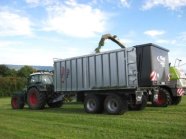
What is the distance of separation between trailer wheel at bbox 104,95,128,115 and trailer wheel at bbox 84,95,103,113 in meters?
0.51

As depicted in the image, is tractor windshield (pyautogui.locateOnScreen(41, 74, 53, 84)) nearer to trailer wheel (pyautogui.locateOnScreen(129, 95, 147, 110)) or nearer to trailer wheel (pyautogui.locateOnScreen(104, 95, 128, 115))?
trailer wheel (pyautogui.locateOnScreen(129, 95, 147, 110))

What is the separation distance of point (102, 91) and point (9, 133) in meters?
6.21

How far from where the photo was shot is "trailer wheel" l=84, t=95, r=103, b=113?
54.6ft

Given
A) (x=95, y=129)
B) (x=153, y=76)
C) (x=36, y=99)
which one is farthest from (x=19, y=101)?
(x=95, y=129)

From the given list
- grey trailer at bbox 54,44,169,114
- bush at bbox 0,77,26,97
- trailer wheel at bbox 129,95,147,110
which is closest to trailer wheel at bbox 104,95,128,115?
grey trailer at bbox 54,44,169,114

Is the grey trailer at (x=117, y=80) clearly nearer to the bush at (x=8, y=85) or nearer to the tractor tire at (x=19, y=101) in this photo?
the tractor tire at (x=19, y=101)

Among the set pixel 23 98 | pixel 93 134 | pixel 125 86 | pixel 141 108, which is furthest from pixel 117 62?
pixel 23 98

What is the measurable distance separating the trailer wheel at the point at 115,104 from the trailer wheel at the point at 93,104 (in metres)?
0.51

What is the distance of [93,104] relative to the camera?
16969 millimetres

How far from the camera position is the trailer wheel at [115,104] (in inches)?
611

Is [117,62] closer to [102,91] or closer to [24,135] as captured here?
[102,91]

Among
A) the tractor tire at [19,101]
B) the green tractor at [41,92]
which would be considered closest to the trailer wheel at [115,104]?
the green tractor at [41,92]

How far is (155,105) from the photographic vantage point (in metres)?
19.3

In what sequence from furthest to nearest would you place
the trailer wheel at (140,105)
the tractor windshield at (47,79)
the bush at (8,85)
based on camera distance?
the bush at (8,85) → the tractor windshield at (47,79) → the trailer wheel at (140,105)
